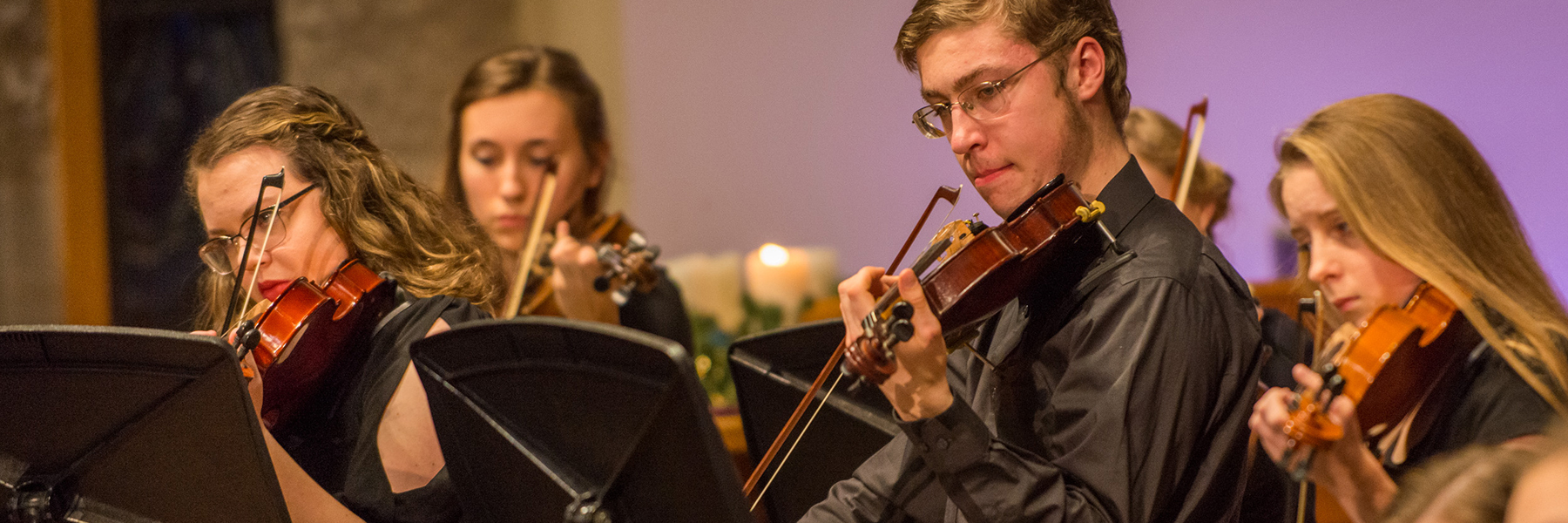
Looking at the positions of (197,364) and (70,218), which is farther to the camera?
(70,218)

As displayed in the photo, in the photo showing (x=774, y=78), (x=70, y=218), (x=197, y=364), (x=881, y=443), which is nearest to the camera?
(x=197, y=364)

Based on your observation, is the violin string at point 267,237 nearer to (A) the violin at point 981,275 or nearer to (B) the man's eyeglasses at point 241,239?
(B) the man's eyeglasses at point 241,239

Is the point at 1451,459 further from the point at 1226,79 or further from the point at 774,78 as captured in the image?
the point at 774,78

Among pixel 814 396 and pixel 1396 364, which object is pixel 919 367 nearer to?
pixel 814 396

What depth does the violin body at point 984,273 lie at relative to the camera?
1336 millimetres

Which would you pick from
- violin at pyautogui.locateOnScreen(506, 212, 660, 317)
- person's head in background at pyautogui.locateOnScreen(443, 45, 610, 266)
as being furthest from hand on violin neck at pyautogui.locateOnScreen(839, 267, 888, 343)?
person's head in background at pyautogui.locateOnScreen(443, 45, 610, 266)

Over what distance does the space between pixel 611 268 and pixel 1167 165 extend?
4.12 ft

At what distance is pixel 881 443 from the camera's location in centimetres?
179

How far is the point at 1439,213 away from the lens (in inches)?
70.0

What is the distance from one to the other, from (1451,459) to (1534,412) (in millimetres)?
776

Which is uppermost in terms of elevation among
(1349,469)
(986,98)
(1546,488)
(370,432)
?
(986,98)

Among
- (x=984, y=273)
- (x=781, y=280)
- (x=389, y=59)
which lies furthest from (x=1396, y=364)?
(x=389, y=59)

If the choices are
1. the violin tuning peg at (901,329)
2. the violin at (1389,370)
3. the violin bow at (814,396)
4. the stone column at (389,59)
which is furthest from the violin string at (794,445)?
the stone column at (389,59)

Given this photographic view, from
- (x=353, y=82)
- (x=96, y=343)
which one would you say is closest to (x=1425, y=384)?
(x=96, y=343)
